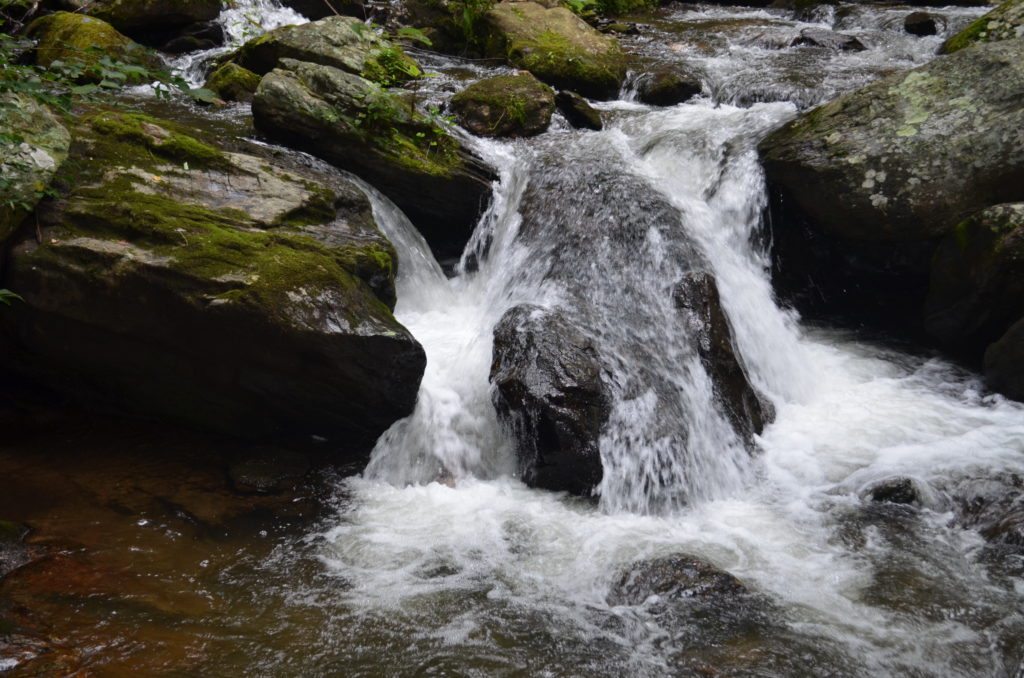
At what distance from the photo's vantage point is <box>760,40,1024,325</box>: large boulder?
6.39 metres

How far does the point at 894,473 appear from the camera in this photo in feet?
16.2

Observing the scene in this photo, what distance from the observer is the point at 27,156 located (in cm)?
484

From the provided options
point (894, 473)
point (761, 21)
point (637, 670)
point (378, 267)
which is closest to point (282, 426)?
point (378, 267)

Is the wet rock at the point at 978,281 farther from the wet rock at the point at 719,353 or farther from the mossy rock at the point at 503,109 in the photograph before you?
the mossy rock at the point at 503,109

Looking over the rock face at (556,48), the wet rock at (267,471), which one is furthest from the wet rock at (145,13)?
the wet rock at (267,471)

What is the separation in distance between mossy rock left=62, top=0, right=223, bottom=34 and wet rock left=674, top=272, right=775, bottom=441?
34.0ft

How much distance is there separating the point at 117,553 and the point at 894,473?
5175mm

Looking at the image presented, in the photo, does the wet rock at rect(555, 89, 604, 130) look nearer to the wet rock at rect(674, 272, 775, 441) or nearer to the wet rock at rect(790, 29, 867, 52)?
the wet rock at rect(674, 272, 775, 441)

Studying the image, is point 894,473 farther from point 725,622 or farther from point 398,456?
point 398,456

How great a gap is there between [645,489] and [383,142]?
4.49 metres

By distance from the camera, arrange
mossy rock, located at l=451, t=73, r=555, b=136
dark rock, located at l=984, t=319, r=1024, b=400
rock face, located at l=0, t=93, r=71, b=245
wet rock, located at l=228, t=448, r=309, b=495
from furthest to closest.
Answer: mossy rock, located at l=451, t=73, r=555, b=136
dark rock, located at l=984, t=319, r=1024, b=400
wet rock, located at l=228, t=448, r=309, b=495
rock face, located at l=0, t=93, r=71, b=245

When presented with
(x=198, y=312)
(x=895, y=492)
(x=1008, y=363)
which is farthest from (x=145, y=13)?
(x=1008, y=363)

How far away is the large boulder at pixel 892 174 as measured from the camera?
6.39 metres

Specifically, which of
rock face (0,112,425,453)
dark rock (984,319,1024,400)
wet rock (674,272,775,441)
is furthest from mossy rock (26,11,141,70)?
dark rock (984,319,1024,400)
